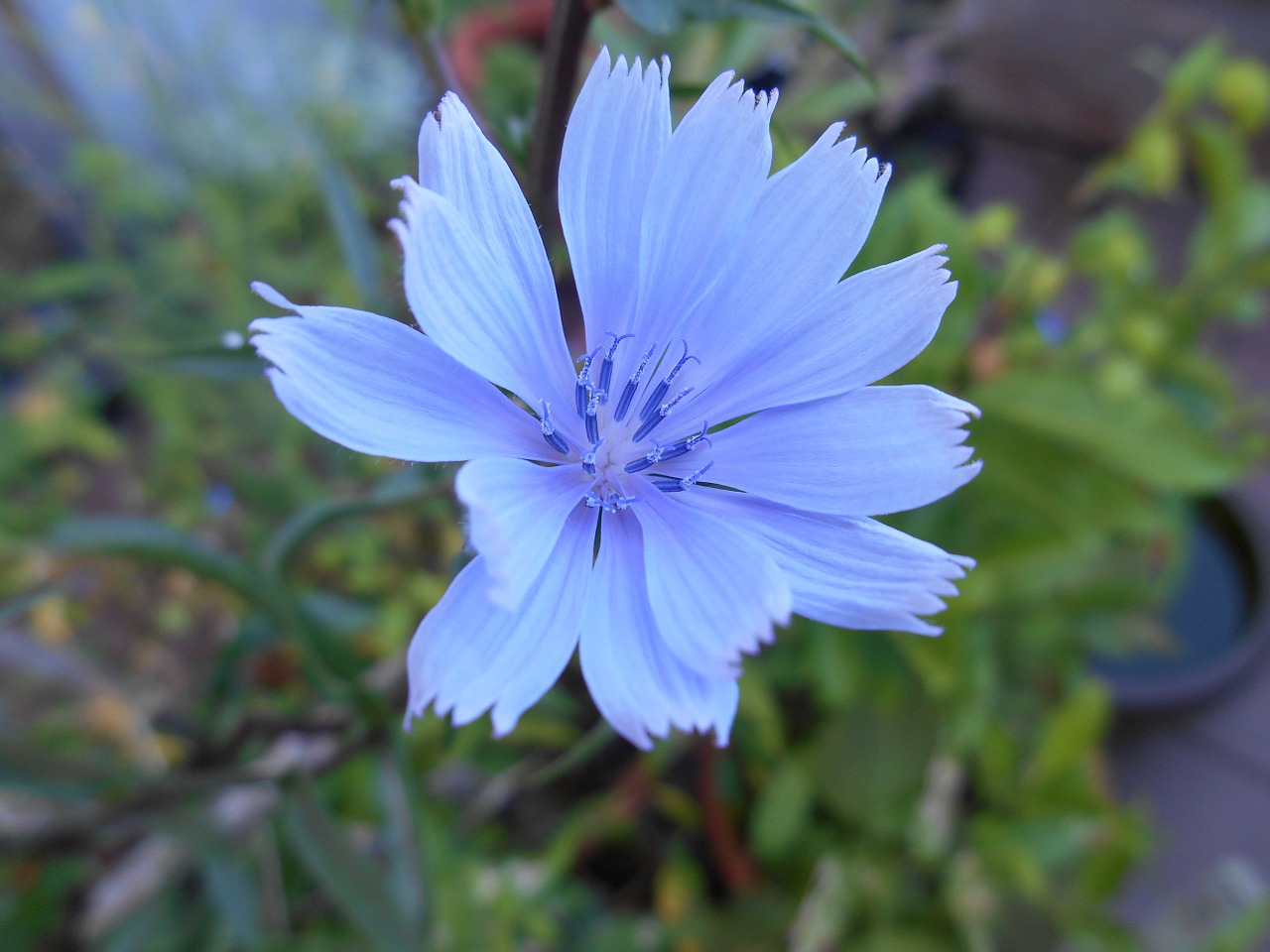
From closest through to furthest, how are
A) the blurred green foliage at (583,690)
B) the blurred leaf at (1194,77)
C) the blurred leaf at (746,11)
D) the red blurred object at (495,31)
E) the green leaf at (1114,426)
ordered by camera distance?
the blurred leaf at (746,11) → the blurred green foliage at (583,690) → the green leaf at (1114,426) → the blurred leaf at (1194,77) → the red blurred object at (495,31)

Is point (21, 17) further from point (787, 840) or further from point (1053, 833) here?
point (1053, 833)

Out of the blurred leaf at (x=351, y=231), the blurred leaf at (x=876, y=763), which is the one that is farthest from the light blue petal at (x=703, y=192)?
the blurred leaf at (x=876, y=763)

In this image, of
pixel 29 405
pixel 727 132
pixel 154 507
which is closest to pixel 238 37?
pixel 29 405

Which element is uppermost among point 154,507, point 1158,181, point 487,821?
point 1158,181

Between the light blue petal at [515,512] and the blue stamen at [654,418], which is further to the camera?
the blue stamen at [654,418]

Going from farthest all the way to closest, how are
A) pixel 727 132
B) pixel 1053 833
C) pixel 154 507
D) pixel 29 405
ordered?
pixel 29 405 < pixel 154 507 < pixel 1053 833 < pixel 727 132

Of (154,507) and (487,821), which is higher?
(154,507)

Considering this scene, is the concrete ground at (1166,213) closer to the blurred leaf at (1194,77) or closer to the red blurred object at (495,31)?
the blurred leaf at (1194,77)

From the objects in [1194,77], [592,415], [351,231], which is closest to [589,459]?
[592,415]
